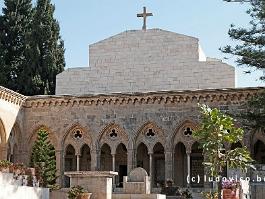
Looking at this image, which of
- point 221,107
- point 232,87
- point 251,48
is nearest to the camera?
point 251,48

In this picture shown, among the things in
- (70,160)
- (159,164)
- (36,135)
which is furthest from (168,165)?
(36,135)

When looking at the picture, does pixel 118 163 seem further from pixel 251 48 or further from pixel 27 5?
pixel 27 5

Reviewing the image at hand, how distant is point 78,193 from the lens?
1803cm

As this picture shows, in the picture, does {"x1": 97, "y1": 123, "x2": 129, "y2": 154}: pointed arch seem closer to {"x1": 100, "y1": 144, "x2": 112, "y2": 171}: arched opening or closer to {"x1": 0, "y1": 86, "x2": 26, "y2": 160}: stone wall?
{"x1": 100, "y1": 144, "x2": 112, "y2": 171}: arched opening

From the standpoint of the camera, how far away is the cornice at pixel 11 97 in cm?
2765

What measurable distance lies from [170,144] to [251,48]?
20.7 feet

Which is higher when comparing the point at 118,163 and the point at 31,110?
the point at 31,110

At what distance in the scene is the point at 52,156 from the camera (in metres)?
28.9

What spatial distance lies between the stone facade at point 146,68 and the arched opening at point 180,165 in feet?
10.1

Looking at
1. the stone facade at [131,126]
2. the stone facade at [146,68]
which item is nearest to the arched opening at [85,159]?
the stone facade at [131,126]

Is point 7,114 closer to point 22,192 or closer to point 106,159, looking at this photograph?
point 106,159

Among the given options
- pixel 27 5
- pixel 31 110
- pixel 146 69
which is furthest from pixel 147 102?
pixel 27 5

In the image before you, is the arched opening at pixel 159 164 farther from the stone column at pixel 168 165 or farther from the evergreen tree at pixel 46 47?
the evergreen tree at pixel 46 47

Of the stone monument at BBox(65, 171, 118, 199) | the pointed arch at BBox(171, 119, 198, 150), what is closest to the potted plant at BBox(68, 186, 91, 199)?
the stone monument at BBox(65, 171, 118, 199)
